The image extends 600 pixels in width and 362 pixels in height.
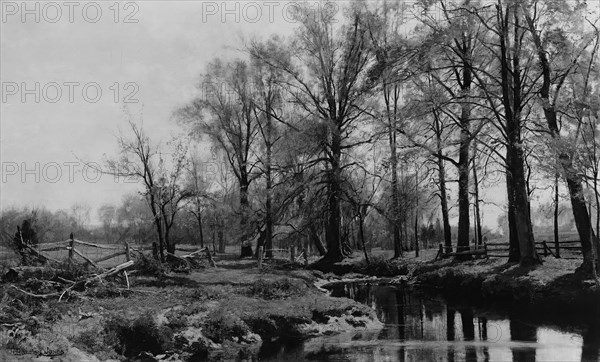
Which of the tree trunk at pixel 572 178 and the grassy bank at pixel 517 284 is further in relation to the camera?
the tree trunk at pixel 572 178

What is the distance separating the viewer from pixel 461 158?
2980 cm

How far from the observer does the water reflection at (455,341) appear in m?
12.0

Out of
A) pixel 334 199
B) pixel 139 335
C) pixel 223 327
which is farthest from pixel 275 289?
pixel 334 199

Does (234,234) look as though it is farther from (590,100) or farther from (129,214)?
(129,214)

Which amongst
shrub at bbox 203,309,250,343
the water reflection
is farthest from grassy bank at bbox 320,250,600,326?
shrub at bbox 203,309,250,343

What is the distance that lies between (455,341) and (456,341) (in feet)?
0.09

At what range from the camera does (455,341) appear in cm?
1383

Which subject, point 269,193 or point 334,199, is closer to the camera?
point 334,199

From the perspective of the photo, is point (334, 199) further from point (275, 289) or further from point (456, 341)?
point (456, 341)

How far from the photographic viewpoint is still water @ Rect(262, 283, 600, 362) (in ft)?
39.6

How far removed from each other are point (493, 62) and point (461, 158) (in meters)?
5.72

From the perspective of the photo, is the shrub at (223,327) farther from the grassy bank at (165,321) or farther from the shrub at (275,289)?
the shrub at (275,289)

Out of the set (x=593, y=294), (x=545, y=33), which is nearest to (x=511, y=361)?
(x=593, y=294)

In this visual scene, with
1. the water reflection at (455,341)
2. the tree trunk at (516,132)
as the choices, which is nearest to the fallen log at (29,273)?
the water reflection at (455,341)
